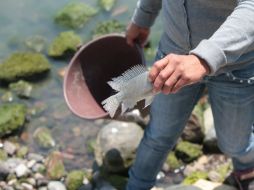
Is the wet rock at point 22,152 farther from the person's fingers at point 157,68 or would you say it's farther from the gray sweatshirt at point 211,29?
the person's fingers at point 157,68

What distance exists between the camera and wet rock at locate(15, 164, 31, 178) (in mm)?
4023

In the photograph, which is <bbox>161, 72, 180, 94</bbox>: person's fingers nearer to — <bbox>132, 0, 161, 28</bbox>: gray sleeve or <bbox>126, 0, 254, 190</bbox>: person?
<bbox>126, 0, 254, 190</bbox>: person

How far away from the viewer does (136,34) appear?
332 cm

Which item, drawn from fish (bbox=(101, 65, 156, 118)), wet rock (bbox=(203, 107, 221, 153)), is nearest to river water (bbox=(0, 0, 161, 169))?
wet rock (bbox=(203, 107, 221, 153))

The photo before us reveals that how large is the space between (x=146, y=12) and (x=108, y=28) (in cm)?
234

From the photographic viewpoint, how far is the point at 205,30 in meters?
2.55

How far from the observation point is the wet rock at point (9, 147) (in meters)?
4.24

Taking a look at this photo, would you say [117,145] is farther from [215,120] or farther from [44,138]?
[215,120]

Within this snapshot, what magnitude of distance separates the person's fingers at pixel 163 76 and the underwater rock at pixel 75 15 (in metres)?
3.78

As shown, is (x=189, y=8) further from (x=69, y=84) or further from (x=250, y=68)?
(x=69, y=84)

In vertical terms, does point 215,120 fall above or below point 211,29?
below

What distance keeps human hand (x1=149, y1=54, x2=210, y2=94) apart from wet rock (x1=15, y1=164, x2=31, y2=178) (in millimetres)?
2252

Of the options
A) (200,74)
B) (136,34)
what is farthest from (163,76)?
(136,34)

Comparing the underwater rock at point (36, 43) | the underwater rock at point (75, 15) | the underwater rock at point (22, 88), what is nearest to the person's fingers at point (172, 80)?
the underwater rock at point (22, 88)
